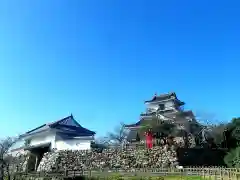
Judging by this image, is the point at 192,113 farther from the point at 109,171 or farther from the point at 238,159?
the point at 109,171

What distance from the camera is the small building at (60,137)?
33.8m

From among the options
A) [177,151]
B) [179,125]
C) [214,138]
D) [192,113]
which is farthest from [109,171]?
[192,113]

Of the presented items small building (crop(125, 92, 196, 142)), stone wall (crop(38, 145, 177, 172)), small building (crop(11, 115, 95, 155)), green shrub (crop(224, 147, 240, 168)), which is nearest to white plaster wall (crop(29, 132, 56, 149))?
small building (crop(11, 115, 95, 155))

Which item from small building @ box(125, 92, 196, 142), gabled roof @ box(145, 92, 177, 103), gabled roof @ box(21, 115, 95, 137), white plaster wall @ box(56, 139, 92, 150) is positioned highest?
gabled roof @ box(145, 92, 177, 103)

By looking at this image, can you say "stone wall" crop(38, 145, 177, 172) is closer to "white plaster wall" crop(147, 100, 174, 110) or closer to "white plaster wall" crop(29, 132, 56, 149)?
"white plaster wall" crop(29, 132, 56, 149)

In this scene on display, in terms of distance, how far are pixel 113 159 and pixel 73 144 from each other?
25.0 ft

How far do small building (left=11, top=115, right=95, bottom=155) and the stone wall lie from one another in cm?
258

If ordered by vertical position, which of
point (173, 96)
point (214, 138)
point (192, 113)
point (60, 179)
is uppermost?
point (173, 96)

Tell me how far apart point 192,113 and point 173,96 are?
6.80 meters

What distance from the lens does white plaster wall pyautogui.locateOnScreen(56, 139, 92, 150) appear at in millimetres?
33072

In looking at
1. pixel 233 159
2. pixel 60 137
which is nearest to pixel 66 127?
pixel 60 137

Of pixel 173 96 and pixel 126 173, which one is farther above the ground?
pixel 173 96

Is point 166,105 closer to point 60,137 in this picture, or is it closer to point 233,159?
point 60,137

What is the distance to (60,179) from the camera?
2300cm
